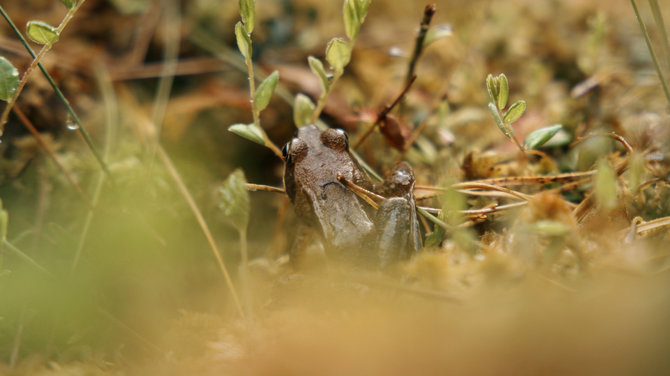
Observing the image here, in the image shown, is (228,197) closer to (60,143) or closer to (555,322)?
(555,322)

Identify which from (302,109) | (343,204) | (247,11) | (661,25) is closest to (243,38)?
(247,11)

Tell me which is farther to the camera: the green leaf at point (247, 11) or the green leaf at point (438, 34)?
the green leaf at point (438, 34)

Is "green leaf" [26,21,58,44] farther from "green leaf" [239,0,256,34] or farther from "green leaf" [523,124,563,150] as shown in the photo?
"green leaf" [523,124,563,150]

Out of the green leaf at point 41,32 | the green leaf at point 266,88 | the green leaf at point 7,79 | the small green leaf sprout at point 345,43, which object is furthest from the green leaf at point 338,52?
the green leaf at point 7,79

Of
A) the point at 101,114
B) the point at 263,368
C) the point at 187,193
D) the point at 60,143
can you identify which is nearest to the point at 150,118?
the point at 101,114

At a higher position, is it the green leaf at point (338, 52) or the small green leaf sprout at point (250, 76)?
the green leaf at point (338, 52)

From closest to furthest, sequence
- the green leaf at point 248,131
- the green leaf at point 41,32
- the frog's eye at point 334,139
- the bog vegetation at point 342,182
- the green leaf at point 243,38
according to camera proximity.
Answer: the bog vegetation at point 342,182 < the green leaf at point 41,32 < the green leaf at point 243,38 < the green leaf at point 248,131 < the frog's eye at point 334,139

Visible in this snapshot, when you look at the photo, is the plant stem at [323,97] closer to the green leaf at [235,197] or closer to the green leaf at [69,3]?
the green leaf at [235,197]
